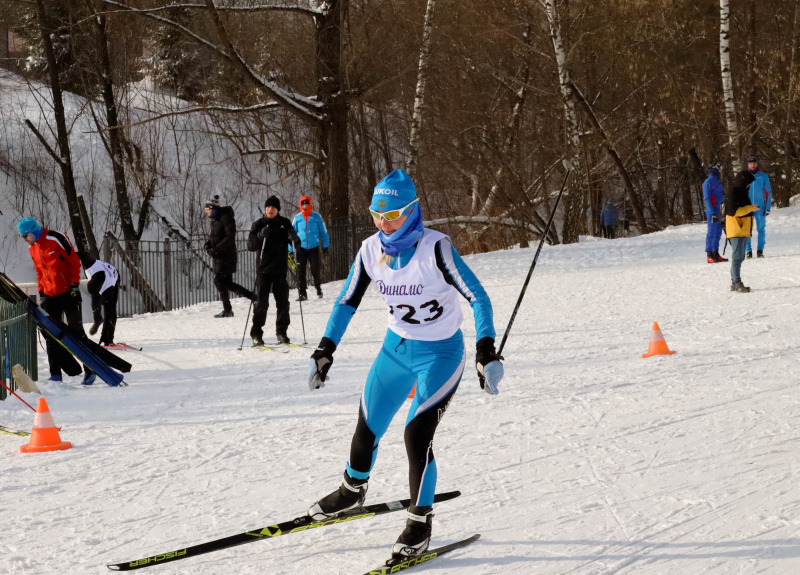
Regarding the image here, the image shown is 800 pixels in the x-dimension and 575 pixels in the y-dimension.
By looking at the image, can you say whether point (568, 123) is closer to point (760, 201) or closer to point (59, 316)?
point (760, 201)

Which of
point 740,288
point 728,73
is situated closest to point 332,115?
point 728,73

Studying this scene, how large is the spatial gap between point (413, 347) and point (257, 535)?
3.71ft

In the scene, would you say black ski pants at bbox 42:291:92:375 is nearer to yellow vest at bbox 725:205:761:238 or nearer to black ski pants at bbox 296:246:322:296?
black ski pants at bbox 296:246:322:296

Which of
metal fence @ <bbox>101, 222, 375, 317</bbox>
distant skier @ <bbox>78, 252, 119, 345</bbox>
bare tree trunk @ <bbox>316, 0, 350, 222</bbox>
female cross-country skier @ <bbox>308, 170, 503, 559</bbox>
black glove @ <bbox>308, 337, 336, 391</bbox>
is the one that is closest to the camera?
female cross-country skier @ <bbox>308, 170, 503, 559</bbox>

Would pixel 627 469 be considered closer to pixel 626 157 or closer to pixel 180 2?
pixel 180 2

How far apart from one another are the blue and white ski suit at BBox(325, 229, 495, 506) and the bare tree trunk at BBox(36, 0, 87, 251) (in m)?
21.8

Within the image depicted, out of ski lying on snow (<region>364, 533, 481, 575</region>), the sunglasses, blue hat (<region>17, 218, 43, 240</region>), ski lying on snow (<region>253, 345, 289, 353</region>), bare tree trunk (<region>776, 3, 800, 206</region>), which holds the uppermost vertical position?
bare tree trunk (<region>776, 3, 800, 206</region>)

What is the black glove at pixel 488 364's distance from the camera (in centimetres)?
398

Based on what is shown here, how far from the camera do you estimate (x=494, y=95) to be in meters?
26.5

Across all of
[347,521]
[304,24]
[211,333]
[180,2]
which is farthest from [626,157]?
[347,521]

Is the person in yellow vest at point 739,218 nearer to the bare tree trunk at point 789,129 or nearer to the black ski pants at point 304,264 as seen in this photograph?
the black ski pants at point 304,264

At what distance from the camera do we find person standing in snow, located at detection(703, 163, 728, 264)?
14664mm

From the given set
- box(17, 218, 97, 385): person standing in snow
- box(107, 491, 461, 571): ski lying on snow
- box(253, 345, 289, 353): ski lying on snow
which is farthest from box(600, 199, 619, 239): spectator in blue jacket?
box(107, 491, 461, 571): ski lying on snow

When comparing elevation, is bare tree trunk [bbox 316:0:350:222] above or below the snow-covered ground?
above
